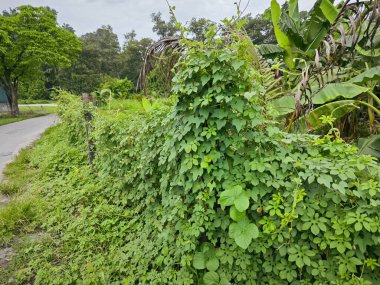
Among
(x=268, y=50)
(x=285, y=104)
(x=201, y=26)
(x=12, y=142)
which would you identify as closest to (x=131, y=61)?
(x=12, y=142)

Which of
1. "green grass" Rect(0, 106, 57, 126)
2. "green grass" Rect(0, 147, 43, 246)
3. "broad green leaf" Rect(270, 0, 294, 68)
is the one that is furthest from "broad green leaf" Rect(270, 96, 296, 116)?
"green grass" Rect(0, 106, 57, 126)

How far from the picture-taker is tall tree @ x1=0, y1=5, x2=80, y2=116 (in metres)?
14.3

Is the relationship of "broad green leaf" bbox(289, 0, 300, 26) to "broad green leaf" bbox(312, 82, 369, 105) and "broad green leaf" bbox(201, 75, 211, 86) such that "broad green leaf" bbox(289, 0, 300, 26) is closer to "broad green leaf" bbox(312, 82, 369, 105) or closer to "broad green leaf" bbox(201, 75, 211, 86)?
"broad green leaf" bbox(312, 82, 369, 105)

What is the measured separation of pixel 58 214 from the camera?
3.34 metres

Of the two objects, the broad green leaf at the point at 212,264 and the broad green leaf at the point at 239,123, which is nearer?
the broad green leaf at the point at 239,123

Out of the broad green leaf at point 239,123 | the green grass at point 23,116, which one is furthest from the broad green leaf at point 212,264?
the green grass at point 23,116

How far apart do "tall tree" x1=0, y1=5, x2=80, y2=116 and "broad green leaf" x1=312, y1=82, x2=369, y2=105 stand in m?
16.9

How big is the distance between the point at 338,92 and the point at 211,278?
7.09ft

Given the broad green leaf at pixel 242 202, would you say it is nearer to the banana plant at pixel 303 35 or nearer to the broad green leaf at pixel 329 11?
the banana plant at pixel 303 35

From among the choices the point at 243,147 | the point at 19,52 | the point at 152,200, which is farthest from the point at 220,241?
the point at 19,52

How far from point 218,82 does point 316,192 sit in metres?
1.01

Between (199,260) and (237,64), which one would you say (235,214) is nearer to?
(199,260)

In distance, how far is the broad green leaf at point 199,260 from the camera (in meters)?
1.82

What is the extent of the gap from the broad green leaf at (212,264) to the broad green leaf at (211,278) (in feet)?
0.11
